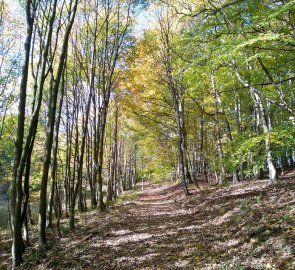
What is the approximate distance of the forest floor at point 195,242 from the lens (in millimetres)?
5492

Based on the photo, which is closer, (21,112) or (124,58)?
(21,112)

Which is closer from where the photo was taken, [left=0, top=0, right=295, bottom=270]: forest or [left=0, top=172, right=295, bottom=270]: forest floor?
[left=0, top=172, right=295, bottom=270]: forest floor

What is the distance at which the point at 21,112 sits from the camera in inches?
268

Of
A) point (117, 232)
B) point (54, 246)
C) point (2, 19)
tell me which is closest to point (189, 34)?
point (117, 232)

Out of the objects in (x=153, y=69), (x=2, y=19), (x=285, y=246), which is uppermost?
(x=2, y=19)

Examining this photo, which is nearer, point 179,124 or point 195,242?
point 195,242

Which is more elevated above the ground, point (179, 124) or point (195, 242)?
point (179, 124)

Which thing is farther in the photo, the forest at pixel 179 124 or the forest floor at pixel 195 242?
the forest at pixel 179 124

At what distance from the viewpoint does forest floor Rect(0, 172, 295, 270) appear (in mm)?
5492

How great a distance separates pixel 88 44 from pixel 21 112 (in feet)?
27.4

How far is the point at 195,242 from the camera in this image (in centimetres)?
740

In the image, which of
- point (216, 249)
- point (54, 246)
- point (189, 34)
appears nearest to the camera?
point (216, 249)

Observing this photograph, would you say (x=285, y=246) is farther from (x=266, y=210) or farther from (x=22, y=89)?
(x=22, y=89)

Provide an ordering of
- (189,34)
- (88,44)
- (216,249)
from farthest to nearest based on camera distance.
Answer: (88,44)
(189,34)
(216,249)
